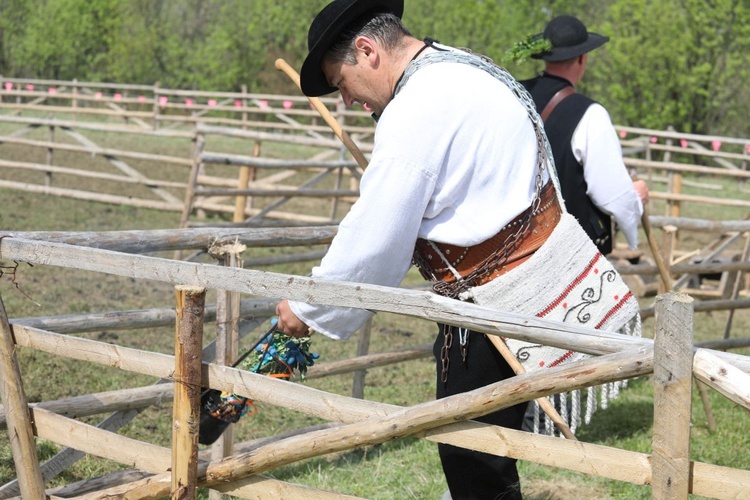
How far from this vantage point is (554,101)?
3836 millimetres

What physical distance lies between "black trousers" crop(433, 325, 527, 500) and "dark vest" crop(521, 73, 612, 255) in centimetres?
129

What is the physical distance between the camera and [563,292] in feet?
8.30

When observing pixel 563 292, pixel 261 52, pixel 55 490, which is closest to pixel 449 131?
pixel 563 292

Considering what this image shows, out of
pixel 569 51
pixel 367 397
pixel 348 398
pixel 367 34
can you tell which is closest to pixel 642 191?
pixel 569 51

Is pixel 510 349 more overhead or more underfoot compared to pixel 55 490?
more overhead

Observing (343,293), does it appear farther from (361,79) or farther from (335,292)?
(361,79)

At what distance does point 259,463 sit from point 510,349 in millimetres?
715

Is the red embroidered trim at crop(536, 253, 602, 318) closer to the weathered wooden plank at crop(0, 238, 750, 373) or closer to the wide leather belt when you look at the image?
the wide leather belt

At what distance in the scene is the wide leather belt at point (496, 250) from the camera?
7.98 feet

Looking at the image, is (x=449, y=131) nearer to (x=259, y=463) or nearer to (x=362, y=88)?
(x=362, y=88)

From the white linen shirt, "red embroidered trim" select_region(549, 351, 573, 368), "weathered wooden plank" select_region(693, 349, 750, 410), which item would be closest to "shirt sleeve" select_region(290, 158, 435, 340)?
the white linen shirt

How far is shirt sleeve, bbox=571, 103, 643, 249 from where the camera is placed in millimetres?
3553

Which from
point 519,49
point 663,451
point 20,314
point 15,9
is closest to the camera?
point 663,451

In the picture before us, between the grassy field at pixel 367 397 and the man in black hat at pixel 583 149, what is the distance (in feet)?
3.51
